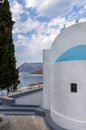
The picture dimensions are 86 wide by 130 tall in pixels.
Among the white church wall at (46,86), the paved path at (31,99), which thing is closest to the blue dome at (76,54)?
the white church wall at (46,86)

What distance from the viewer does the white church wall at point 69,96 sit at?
1155 cm

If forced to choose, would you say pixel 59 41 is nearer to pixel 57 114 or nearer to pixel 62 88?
pixel 62 88

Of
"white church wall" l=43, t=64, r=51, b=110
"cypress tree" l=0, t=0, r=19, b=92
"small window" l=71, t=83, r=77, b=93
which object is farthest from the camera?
"white church wall" l=43, t=64, r=51, b=110

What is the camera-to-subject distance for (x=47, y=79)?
16016 mm

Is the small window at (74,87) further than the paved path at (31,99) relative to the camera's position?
No

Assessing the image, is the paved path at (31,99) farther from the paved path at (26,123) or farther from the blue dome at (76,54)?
the blue dome at (76,54)

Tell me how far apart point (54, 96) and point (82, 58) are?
326 centimetres

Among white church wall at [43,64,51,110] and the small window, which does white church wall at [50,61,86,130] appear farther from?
white church wall at [43,64,51,110]

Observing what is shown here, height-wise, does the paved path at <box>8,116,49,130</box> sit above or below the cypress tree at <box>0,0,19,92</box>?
below

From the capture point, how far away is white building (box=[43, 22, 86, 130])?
1159cm

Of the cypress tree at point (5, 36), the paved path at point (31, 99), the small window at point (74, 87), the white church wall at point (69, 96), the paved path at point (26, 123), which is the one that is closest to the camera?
the white church wall at point (69, 96)

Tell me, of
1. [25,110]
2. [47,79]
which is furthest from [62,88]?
[25,110]

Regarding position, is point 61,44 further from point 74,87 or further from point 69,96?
point 69,96

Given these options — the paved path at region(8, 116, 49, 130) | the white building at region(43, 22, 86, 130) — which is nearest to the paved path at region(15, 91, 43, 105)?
the paved path at region(8, 116, 49, 130)
